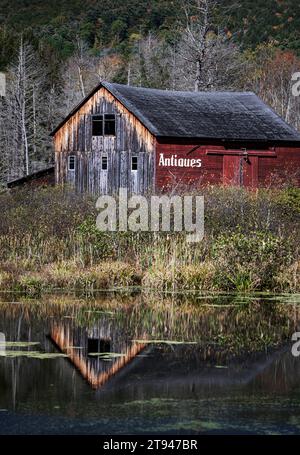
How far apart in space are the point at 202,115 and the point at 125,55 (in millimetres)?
53852

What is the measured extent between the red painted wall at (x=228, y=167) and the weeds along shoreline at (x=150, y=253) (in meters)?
15.0

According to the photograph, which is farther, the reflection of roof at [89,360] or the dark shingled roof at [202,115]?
the dark shingled roof at [202,115]

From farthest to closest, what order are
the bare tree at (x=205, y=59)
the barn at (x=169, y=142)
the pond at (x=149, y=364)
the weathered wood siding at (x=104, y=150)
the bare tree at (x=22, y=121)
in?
the bare tree at (x=205, y=59), the bare tree at (x=22, y=121), the weathered wood siding at (x=104, y=150), the barn at (x=169, y=142), the pond at (x=149, y=364)

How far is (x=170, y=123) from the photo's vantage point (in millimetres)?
42250

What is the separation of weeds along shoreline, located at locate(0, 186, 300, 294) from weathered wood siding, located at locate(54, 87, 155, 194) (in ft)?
51.3

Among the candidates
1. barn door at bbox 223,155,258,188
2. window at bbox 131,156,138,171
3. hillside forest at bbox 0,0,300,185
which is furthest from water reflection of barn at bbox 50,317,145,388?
hillside forest at bbox 0,0,300,185

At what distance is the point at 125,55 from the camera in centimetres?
9638

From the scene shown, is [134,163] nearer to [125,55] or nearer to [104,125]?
[104,125]

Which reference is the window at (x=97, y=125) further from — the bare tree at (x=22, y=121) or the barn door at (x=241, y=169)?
the bare tree at (x=22, y=121)

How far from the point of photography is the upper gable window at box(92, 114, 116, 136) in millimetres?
44000

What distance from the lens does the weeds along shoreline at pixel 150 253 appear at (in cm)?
2214

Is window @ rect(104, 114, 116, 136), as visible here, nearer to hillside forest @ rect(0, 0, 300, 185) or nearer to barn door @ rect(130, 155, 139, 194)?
barn door @ rect(130, 155, 139, 194)

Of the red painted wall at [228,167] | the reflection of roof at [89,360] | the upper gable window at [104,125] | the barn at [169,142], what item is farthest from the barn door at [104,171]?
the reflection of roof at [89,360]

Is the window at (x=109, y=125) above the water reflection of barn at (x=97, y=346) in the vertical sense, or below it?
above
